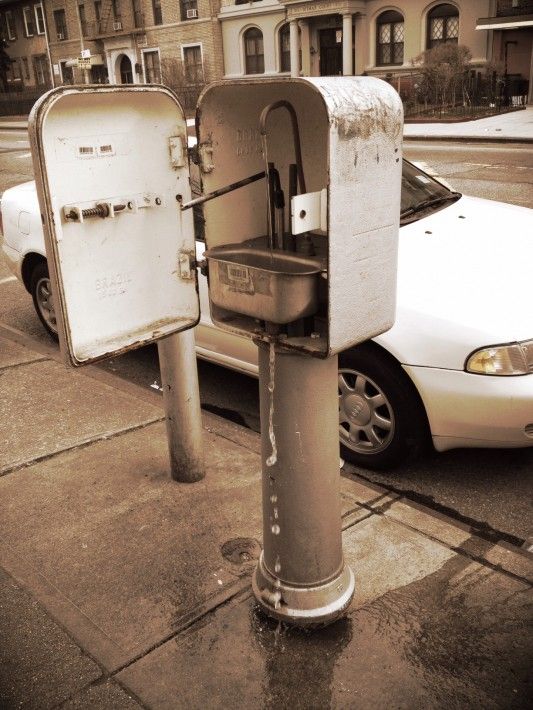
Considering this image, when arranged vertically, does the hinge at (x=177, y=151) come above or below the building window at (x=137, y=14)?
below

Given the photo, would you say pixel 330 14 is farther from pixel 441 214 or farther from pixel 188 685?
pixel 188 685

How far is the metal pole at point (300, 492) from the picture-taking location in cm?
246

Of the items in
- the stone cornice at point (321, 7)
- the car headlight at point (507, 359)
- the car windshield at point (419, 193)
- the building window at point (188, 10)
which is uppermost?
the building window at point (188, 10)

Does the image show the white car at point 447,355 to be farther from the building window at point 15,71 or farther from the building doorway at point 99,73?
the building window at point 15,71

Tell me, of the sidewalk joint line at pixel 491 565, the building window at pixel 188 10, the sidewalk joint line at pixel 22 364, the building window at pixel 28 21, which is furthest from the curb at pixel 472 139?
the building window at pixel 28 21

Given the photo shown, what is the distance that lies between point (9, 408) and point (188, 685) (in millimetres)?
2621

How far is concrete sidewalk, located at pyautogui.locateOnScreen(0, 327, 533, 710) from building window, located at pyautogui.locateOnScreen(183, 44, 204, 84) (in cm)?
3898

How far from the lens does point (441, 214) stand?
4688mm

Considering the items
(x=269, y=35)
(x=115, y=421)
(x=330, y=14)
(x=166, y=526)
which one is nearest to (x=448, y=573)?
(x=166, y=526)

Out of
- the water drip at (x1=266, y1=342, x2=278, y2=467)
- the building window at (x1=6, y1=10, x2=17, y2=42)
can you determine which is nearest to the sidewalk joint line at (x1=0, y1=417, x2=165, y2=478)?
the water drip at (x1=266, y1=342, x2=278, y2=467)

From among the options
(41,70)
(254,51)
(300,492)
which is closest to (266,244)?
(300,492)

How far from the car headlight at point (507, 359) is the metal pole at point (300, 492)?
1.25 m

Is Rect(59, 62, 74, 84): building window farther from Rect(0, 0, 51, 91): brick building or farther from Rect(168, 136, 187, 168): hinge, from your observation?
Rect(168, 136, 187, 168): hinge

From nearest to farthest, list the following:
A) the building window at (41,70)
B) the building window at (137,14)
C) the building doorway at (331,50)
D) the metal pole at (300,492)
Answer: the metal pole at (300,492), the building doorway at (331,50), the building window at (137,14), the building window at (41,70)
